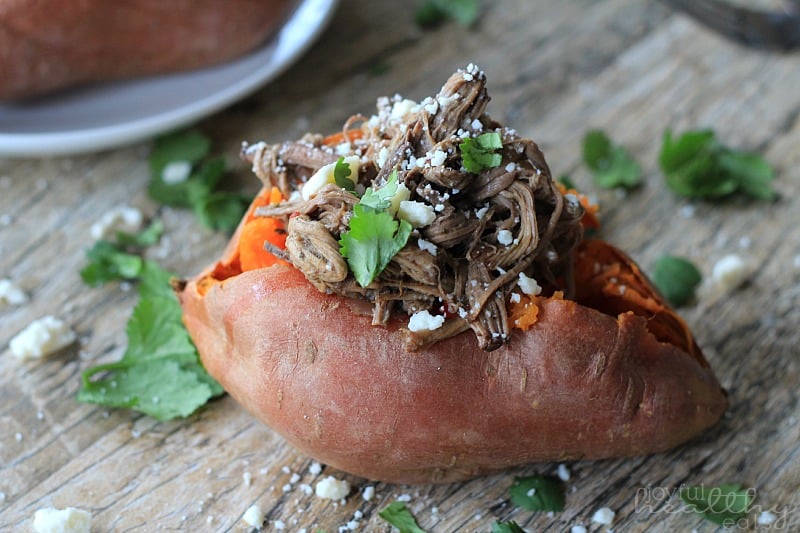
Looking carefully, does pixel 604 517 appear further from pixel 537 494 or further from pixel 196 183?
pixel 196 183

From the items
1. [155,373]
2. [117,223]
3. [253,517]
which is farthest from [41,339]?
[253,517]

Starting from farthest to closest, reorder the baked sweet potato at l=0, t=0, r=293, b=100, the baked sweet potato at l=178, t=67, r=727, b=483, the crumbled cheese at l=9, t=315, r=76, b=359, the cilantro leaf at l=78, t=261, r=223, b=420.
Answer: the baked sweet potato at l=0, t=0, r=293, b=100 < the crumbled cheese at l=9, t=315, r=76, b=359 < the cilantro leaf at l=78, t=261, r=223, b=420 < the baked sweet potato at l=178, t=67, r=727, b=483

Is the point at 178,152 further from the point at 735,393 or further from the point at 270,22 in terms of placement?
the point at 735,393

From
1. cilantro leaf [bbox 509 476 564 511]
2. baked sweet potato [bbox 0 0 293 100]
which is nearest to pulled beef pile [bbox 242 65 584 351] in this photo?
cilantro leaf [bbox 509 476 564 511]

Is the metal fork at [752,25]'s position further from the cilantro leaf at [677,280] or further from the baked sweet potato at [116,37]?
the baked sweet potato at [116,37]

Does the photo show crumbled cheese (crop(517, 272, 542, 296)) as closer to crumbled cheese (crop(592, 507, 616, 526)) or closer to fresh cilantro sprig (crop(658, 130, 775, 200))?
crumbled cheese (crop(592, 507, 616, 526))

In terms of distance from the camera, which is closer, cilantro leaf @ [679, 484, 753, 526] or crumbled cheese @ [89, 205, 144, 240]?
cilantro leaf @ [679, 484, 753, 526]

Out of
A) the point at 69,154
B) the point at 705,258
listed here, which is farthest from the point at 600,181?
the point at 69,154
